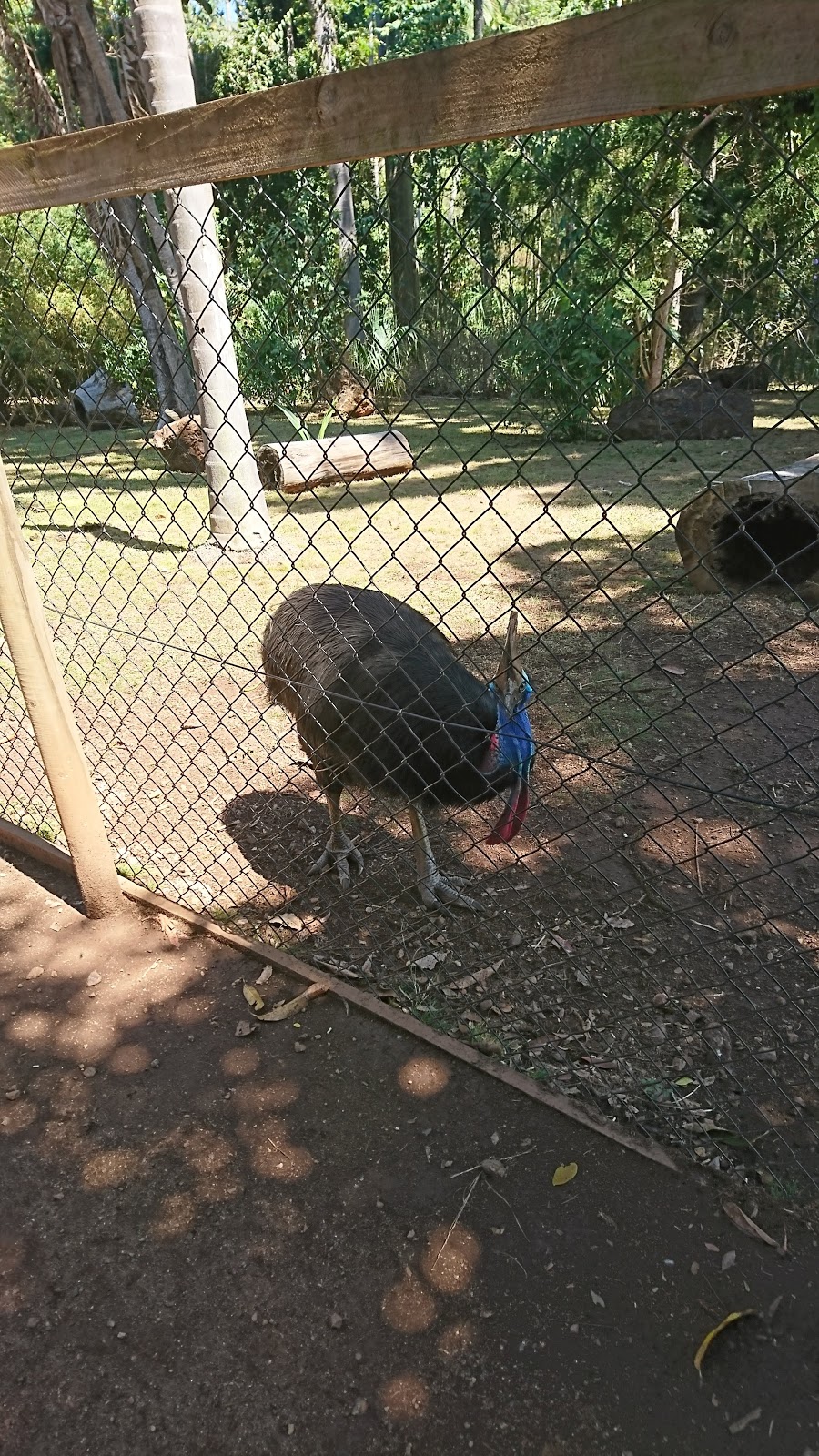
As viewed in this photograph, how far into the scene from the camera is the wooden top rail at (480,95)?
1071mm

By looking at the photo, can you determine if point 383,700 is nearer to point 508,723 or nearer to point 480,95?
point 508,723

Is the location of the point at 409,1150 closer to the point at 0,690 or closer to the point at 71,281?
the point at 71,281

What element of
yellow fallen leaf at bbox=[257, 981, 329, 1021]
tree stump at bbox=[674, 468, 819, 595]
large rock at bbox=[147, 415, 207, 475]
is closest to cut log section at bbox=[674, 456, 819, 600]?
tree stump at bbox=[674, 468, 819, 595]

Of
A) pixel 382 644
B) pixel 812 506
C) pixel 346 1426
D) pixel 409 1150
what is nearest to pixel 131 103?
pixel 812 506

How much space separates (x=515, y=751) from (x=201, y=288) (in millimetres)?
5271

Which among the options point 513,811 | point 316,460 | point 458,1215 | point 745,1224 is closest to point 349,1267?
point 458,1215

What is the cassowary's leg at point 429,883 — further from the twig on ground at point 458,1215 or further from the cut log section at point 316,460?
the cut log section at point 316,460

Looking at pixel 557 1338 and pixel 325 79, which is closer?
pixel 325 79

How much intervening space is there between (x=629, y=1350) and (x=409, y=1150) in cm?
59

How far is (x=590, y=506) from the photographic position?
762 cm

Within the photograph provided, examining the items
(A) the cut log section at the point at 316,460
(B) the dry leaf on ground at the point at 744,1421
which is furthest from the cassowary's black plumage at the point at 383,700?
(A) the cut log section at the point at 316,460

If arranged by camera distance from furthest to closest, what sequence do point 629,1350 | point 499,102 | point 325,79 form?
point 629,1350 < point 325,79 < point 499,102

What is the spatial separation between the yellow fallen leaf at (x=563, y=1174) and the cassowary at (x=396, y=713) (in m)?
0.90

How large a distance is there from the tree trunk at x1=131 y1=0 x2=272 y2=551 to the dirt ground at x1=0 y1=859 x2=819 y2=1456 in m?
3.52
